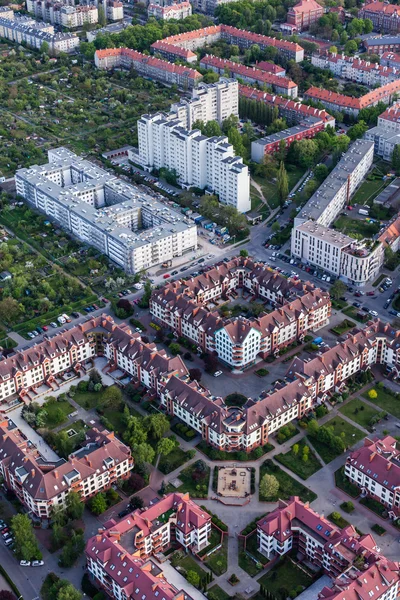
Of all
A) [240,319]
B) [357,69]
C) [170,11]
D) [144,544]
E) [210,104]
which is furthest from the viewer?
[170,11]

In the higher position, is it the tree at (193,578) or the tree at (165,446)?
the tree at (165,446)

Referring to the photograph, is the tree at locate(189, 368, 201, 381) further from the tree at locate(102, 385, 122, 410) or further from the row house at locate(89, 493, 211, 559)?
the row house at locate(89, 493, 211, 559)

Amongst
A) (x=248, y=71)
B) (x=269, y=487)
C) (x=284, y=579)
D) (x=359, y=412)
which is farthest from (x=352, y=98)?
(x=284, y=579)

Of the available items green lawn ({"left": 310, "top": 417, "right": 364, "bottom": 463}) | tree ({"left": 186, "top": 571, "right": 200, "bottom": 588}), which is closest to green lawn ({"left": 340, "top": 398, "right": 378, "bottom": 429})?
green lawn ({"left": 310, "top": 417, "right": 364, "bottom": 463})

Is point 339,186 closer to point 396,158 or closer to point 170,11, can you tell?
point 396,158

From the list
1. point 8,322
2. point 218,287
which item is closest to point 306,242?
point 218,287

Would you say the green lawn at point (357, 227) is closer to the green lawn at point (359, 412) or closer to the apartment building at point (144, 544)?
the green lawn at point (359, 412)

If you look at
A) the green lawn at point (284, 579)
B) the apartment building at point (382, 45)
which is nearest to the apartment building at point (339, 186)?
the green lawn at point (284, 579)
